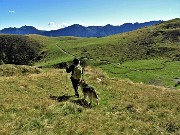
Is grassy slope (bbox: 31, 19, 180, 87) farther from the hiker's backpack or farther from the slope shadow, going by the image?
the slope shadow

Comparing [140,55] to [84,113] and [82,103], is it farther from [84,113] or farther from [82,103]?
[84,113]

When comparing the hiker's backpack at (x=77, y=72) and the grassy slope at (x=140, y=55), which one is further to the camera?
the grassy slope at (x=140, y=55)

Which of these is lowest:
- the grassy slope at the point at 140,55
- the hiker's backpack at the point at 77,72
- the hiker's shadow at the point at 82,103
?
the grassy slope at the point at 140,55

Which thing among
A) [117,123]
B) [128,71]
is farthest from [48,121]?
[128,71]

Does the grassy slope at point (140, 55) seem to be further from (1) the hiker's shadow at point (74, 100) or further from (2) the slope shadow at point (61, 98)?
(1) the hiker's shadow at point (74, 100)

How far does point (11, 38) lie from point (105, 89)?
585ft

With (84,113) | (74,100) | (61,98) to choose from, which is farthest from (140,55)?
(84,113)

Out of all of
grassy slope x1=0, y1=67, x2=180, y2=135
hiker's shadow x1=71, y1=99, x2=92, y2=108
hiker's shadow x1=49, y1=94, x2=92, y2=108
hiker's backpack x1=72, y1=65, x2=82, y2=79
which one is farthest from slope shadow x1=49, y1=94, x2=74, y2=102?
hiker's backpack x1=72, y1=65, x2=82, y2=79

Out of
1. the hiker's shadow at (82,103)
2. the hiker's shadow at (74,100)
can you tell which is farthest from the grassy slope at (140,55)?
the hiker's shadow at (82,103)

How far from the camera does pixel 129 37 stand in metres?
160

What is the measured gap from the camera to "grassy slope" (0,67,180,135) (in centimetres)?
1541

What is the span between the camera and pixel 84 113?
59.4 feet

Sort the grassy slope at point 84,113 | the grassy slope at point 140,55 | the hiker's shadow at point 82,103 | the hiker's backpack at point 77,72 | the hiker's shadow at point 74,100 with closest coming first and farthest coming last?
A: the grassy slope at point 84,113 < the hiker's shadow at point 82,103 < the hiker's shadow at point 74,100 < the hiker's backpack at point 77,72 < the grassy slope at point 140,55

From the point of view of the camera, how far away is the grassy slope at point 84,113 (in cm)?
1541
